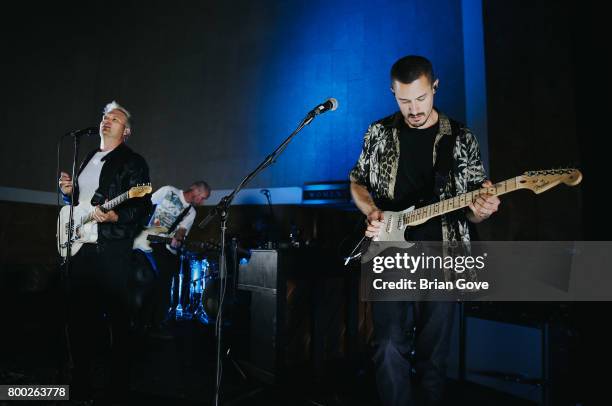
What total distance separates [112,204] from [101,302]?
61cm

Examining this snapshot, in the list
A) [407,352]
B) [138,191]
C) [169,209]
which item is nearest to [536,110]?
[407,352]

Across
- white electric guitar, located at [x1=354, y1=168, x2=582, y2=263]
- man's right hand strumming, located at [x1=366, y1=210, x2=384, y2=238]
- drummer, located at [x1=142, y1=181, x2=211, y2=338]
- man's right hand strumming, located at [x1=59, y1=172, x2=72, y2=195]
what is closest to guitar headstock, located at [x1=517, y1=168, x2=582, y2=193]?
white electric guitar, located at [x1=354, y1=168, x2=582, y2=263]

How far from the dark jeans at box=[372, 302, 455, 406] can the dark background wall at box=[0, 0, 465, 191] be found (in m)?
3.40

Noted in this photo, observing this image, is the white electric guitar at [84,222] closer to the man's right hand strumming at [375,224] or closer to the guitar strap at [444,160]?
the man's right hand strumming at [375,224]

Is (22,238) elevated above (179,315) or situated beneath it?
elevated above

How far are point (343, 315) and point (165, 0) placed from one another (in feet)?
20.6

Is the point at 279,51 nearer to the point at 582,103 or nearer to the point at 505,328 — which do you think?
the point at 582,103

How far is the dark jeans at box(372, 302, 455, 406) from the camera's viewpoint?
6.14 feet

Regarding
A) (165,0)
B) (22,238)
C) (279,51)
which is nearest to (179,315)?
(22,238)

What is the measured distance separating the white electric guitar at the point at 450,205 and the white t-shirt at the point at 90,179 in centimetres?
182

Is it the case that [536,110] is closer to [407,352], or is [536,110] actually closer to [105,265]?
[407,352]

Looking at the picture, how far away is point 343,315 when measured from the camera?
3.52m

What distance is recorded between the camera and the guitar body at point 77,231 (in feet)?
8.14

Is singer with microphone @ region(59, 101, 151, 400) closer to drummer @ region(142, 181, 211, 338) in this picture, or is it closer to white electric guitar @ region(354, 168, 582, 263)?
white electric guitar @ region(354, 168, 582, 263)
